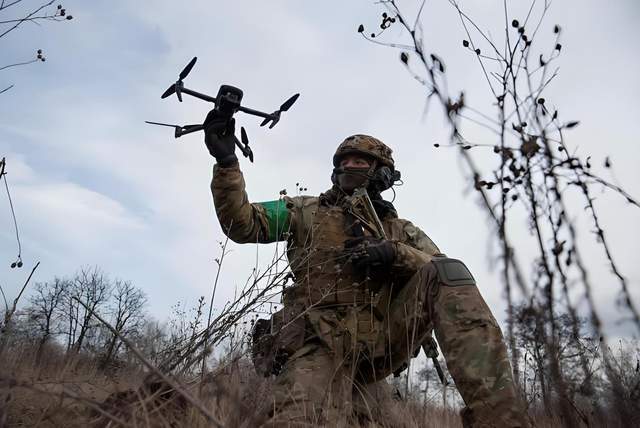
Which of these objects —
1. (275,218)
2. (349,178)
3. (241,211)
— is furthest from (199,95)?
(349,178)

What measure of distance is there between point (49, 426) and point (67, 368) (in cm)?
26

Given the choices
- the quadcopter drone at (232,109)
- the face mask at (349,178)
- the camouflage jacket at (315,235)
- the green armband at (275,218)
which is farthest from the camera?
the face mask at (349,178)

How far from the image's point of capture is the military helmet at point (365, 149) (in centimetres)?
399

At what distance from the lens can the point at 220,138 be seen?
3.09m

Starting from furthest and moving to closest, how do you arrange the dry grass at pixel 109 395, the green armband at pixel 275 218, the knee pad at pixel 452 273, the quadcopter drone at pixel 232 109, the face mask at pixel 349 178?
the face mask at pixel 349 178 → the green armband at pixel 275 218 → the quadcopter drone at pixel 232 109 → the knee pad at pixel 452 273 → the dry grass at pixel 109 395

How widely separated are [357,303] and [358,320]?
0.13m

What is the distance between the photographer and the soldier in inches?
83.6

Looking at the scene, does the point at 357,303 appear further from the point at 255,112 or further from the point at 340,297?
the point at 255,112

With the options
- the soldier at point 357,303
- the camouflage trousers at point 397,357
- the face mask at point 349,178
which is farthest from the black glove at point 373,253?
the face mask at point 349,178

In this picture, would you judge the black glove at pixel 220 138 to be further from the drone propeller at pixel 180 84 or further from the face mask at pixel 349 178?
the face mask at pixel 349 178

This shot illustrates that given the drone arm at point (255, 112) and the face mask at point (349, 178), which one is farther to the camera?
the face mask at point (349, 178)

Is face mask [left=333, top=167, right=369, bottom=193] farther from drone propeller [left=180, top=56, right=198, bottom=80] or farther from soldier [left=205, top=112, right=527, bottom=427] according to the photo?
drone propeller [left=180, top=56, right=198, bottom=80]

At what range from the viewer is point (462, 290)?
7.97ft

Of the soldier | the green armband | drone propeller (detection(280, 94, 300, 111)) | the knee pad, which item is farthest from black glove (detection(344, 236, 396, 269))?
drone propeller (detection(280, 94, 300, 111))
